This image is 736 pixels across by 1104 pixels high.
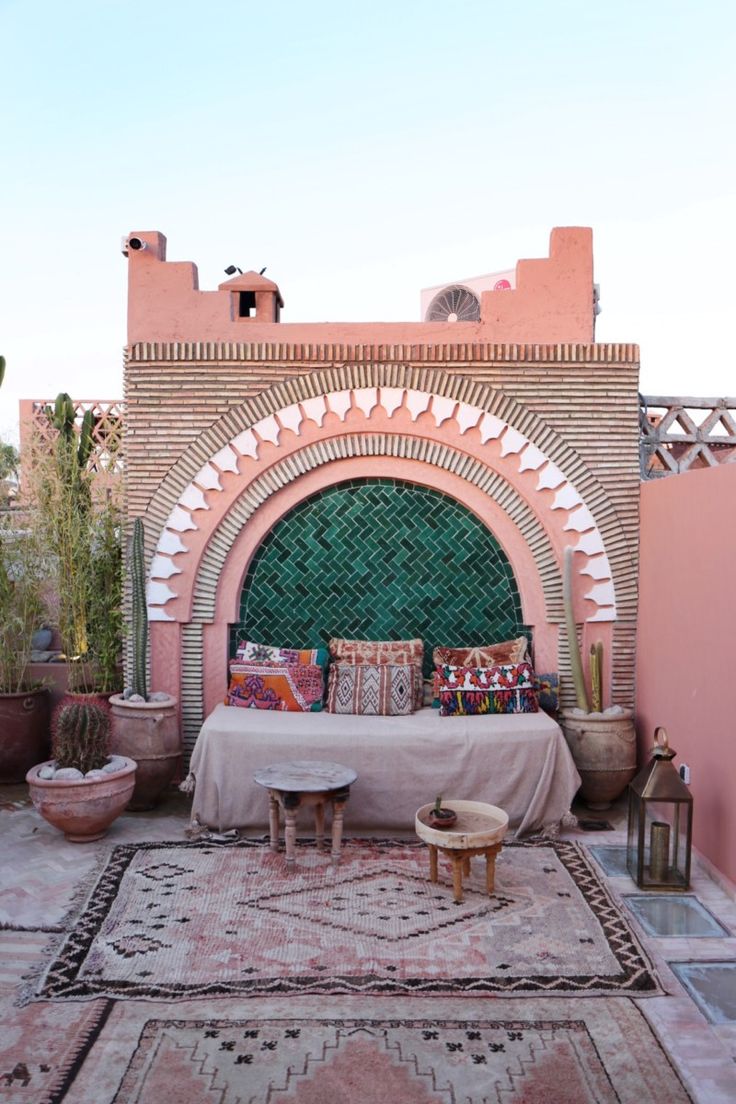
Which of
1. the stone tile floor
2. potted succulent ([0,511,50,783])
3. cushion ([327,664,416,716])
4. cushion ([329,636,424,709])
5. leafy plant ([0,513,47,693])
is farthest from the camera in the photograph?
leafy plant ([0,513,47,693])

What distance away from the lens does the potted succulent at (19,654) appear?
7.18m

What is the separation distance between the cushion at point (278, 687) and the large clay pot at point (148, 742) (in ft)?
1.62

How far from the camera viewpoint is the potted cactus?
6.46 meters

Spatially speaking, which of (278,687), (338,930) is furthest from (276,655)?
(338,930)

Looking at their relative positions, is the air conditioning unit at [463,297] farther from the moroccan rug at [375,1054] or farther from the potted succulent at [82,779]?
the moroccan rug at [375,1054]

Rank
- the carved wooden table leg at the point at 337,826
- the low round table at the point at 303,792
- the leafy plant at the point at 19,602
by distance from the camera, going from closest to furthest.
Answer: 1. the low round table at the point at 303,792
2. the carved wooden table leg at the point at 337,826
3. the leafy plant at the point at 19,602

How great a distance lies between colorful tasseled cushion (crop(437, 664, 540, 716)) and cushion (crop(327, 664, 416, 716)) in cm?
26

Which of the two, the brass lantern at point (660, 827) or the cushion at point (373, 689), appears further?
the cushion at point (373, 689)

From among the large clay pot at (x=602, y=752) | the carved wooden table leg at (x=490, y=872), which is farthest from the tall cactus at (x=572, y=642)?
the carved wooden table leg at (x=490, y=872)

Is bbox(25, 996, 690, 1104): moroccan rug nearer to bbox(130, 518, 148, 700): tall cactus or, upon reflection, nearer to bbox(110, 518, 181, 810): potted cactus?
bbox(110, 518, 181, 810): potted cactus

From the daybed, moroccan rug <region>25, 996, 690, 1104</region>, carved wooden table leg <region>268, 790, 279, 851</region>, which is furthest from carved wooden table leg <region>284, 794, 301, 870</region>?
moroccan rug <region>25, 996, 690, 1104</region>

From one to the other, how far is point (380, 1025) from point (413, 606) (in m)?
3.69

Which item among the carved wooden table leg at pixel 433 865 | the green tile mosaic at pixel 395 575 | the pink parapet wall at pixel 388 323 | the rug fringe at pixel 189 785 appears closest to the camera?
the carved wooden table leg at pixel 433 865

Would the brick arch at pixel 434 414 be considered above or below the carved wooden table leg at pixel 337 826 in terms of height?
above
